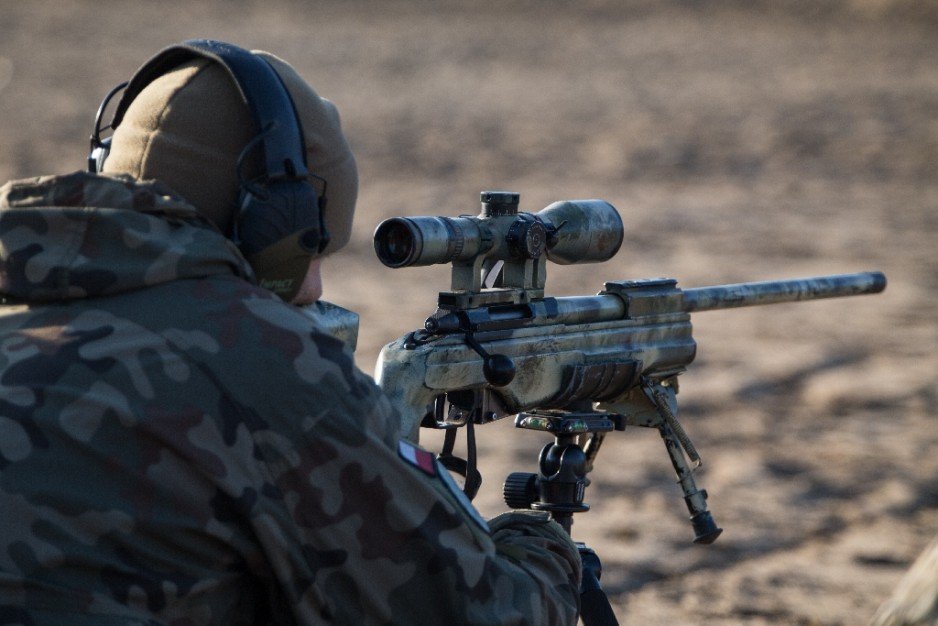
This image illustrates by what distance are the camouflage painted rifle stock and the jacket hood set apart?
3.25 ft

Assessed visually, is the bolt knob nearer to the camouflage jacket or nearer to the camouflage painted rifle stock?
the camouflage painted rifle stock

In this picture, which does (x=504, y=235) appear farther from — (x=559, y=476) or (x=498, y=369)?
(x=559, y=476)

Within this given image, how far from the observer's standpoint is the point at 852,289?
4.67 metres

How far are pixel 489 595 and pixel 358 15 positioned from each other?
99.7ft

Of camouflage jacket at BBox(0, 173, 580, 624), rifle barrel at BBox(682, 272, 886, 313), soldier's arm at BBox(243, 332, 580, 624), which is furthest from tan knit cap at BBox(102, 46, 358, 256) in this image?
rifle barrel at BBox(682, 272, 886, 313)

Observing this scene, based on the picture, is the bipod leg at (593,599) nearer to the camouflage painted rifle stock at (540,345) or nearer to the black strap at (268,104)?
the camouflage painted rifle stock at (540,345)

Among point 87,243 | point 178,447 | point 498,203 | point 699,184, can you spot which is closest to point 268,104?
point 87,243

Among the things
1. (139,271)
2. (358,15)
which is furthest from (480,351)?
(358,15)

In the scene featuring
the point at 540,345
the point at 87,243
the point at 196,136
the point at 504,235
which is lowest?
the point at 87,243

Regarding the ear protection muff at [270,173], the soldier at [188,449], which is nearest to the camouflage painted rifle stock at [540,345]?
the ear protection muff at [270,173]

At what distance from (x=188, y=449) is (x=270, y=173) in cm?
51

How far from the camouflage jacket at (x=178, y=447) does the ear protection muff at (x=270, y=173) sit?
0.12m

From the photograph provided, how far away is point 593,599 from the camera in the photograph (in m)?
3.13

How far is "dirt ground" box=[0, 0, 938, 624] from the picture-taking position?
636 centimetres
